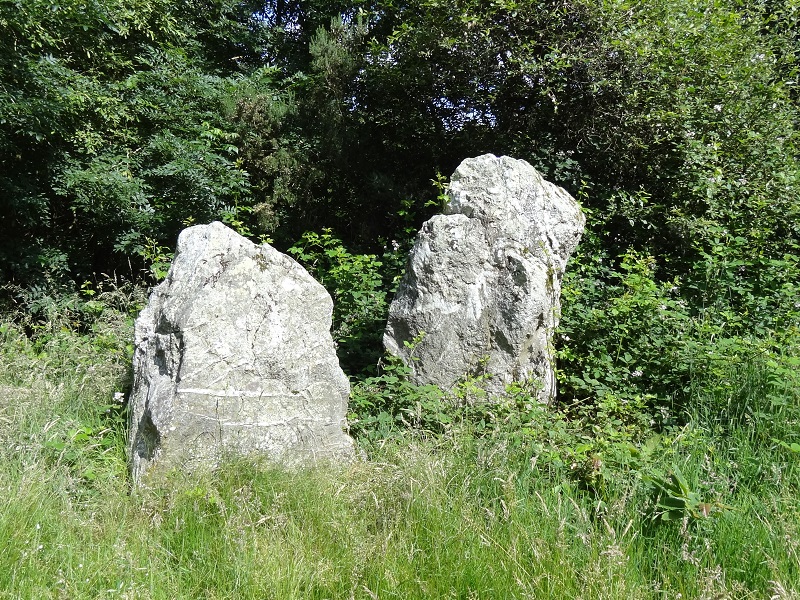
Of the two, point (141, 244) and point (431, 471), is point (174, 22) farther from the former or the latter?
point (431, 471)

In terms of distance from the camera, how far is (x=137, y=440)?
12.6 ft

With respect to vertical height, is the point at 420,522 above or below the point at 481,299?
below

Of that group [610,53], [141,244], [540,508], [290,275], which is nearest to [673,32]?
[610,53]

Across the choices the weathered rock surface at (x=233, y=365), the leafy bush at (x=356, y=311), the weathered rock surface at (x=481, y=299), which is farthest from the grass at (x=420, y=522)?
the leafy bush at (x=356, y=311)

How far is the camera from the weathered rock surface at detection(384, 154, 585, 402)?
4816 millimetres

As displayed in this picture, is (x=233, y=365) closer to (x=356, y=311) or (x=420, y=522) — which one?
(x=420, y=522)

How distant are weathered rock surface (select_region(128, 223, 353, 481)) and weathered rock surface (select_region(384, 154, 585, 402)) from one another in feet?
2.81

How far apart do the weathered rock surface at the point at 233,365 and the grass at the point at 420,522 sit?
9.5 inches

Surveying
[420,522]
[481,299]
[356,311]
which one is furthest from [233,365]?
[356,311]

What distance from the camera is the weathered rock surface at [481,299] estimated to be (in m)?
4.82

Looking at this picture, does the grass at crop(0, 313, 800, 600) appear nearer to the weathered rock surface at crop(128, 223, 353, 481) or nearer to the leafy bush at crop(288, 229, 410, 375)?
the weathered rock surface at crop(128, 223, 353, 481)

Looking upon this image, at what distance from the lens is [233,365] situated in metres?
3.91

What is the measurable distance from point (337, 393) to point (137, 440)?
1.23 metres

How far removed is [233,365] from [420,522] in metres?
1.56
